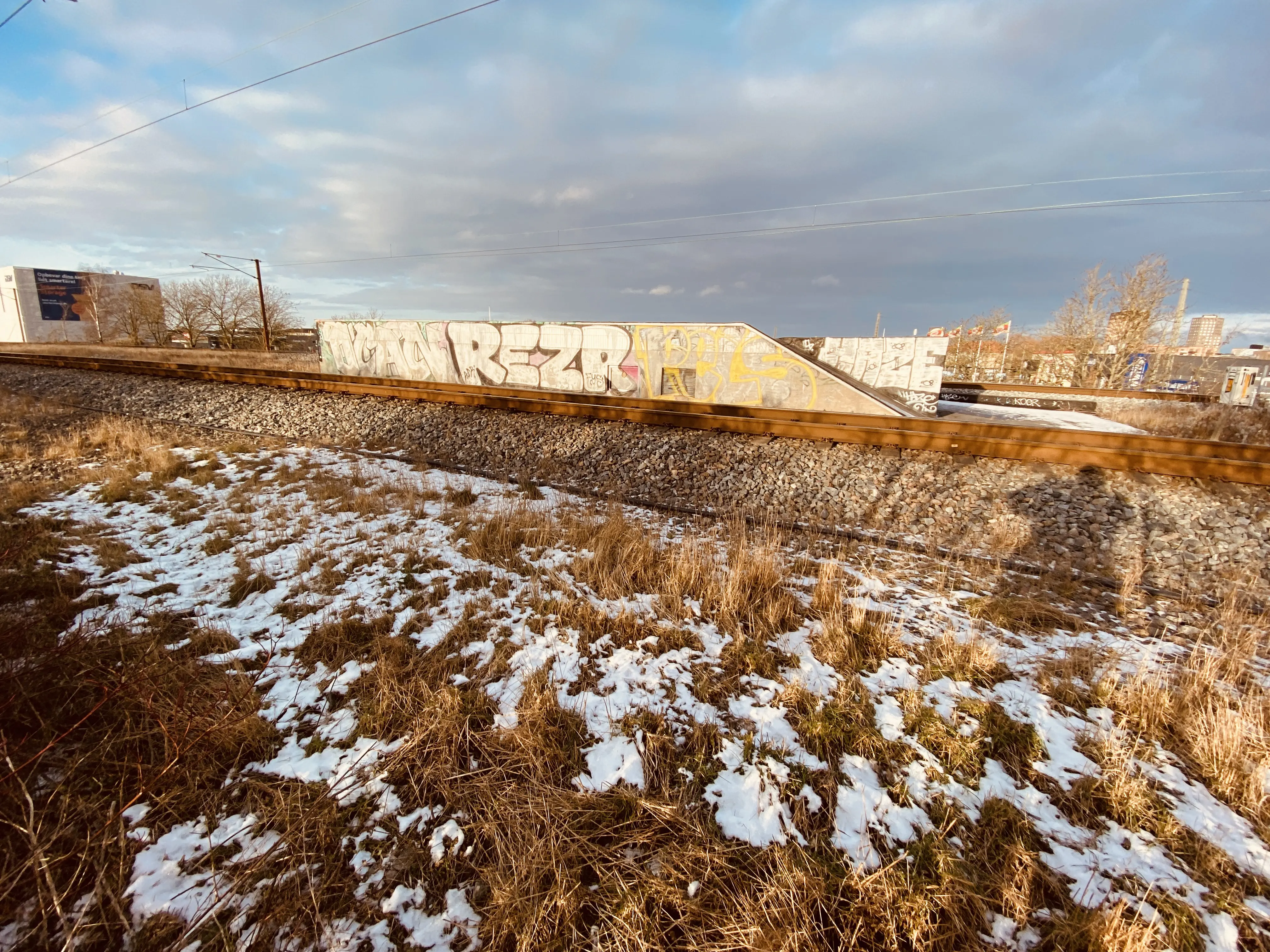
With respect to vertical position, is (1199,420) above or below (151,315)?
below

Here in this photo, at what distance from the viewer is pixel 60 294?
6394 cm

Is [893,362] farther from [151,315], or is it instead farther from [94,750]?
[151,315]

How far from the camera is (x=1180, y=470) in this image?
7.10m

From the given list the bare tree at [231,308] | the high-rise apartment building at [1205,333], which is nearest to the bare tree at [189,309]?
the bare tree at [231,308]

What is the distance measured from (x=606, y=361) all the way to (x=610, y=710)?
43.6 feet

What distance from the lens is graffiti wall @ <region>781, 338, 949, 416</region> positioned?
46.9 ft

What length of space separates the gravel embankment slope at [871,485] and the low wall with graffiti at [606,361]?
442 cm

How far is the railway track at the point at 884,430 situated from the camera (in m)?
7.28

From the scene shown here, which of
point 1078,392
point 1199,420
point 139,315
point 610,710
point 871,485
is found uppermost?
point 139,315

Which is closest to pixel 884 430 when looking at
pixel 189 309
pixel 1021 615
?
pixel 1021 615

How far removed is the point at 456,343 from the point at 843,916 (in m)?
18.3

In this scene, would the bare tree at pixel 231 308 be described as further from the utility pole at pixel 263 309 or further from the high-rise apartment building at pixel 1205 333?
the high-rise apartment building at pixel 1205 333

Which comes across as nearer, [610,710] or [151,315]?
[610,710]

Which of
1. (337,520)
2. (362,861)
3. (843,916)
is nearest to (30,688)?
(362,861)
